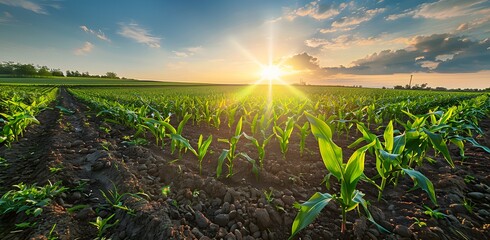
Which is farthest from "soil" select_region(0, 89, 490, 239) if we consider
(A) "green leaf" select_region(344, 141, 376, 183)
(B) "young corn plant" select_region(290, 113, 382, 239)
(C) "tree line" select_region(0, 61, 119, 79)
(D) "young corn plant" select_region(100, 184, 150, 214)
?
(C) "tree line" select_region(0, 61, 119, 79)

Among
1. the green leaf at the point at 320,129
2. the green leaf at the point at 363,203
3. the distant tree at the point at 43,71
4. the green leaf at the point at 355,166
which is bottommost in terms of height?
the green leaf at the point at 363,203

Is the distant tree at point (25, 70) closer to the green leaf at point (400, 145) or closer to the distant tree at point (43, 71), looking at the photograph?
the distant tree at point (43, 71)

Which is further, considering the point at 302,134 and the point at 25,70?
the point at 25,70

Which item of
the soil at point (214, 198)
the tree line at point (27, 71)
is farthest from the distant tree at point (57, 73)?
the soil at point (214, 198)

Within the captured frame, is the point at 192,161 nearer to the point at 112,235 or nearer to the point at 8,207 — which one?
the point at 112,235

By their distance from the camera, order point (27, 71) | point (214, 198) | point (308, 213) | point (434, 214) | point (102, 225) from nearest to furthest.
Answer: point (308, 213), point (102, 225), point (434, 214), point (214, 198), point (27, 71)

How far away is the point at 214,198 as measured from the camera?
206 centimetres

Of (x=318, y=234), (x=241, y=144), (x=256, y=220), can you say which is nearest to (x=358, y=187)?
(x=318, y=234)

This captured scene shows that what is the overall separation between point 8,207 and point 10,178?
96 cm

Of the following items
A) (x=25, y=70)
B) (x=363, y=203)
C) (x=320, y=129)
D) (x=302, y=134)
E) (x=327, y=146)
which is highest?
(x=25, y=70)

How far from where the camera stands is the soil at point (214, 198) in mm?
1643

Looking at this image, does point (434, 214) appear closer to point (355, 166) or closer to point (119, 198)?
point (355, 166)

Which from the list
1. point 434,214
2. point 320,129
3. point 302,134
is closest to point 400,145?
point 434,214

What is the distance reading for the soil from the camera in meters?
1.64
